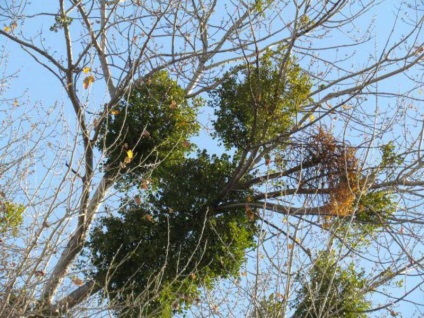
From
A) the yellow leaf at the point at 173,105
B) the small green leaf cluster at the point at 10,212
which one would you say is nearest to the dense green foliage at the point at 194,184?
the yellow leaf at the point at 173,105

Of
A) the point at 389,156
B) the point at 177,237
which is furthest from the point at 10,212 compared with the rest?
the point at 389,156

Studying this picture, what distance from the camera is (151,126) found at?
8.67 metres

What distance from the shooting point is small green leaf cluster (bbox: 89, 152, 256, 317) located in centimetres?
828

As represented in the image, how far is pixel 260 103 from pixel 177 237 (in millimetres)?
1511

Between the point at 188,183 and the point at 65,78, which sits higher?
the point at 65,78

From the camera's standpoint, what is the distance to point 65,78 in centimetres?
863

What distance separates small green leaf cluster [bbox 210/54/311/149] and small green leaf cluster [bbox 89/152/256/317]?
442mm

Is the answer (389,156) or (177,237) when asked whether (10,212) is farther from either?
(389,156)

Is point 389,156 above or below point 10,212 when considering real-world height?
above

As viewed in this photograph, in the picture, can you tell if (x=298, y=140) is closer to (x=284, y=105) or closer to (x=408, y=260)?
(x=284, y=105)

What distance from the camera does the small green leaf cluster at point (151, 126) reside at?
8.60m

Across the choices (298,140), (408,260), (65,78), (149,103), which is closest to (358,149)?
(298,140)

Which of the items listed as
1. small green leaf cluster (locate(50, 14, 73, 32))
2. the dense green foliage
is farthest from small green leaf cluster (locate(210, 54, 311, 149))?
small green leaf cluster (locate(50, 14, 73, 32))

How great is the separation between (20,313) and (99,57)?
4461mm
